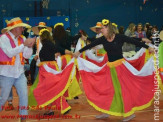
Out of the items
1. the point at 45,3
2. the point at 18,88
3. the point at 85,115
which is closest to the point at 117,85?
the point at 85,115

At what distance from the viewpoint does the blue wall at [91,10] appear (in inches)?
589

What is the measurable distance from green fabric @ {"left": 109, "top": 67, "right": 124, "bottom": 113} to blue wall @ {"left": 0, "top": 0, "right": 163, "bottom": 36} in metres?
10.3

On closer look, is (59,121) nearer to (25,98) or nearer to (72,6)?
(25,98)

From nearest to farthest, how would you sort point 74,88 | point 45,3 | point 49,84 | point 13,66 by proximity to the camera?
1. point 13,66
2. point 49,84
3. point 74,88
4. point 45,3

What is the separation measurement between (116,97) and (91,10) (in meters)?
11.2

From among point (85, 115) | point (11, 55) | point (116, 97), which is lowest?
point (85, 115)

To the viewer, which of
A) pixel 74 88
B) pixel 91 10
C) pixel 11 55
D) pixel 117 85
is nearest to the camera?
pixel 11 55

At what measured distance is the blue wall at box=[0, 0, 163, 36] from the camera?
49.1 feet

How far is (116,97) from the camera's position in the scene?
5344 millimetres

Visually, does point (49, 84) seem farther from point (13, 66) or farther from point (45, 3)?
point (45, 3)

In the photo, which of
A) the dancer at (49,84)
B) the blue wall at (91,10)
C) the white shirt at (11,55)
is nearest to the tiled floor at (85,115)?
the dancer at (49,84)

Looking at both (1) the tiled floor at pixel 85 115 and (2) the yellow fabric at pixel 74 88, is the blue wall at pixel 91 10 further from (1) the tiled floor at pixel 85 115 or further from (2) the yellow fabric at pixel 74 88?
(1) the tiled floor at pixel 85 115

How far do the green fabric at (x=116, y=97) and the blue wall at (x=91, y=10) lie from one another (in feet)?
33.8

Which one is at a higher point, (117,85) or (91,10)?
(91,10)
